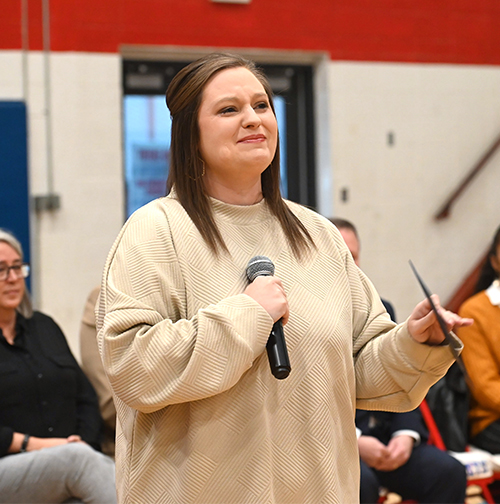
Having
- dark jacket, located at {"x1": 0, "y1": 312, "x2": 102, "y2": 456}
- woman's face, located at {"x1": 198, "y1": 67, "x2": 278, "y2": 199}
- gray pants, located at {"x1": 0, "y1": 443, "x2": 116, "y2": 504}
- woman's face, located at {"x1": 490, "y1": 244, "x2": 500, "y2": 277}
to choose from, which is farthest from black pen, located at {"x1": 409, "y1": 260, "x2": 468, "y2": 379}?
woman's face, located at {"x1": 490, "y1": 244, "x2": 500, "y2": 277}

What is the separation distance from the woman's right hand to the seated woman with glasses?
59.9 inches

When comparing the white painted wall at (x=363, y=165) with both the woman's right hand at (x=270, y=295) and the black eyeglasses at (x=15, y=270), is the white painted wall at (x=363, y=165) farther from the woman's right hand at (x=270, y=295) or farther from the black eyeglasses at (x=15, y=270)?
the woman's right hand at (x=270, y=295)

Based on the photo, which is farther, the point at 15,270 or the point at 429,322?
the point at 15,270

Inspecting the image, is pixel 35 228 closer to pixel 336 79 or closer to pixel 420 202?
pixel 336 79

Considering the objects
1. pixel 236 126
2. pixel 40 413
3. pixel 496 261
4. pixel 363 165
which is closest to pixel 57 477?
pixel 40 413

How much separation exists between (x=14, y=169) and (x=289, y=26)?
1.92 meters

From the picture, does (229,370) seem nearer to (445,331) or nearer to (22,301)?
(445,331)

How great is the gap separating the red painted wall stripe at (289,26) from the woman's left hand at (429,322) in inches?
134

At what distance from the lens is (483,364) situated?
3357mm

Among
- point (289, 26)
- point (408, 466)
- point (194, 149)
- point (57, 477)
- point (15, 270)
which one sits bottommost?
point (408, 466)

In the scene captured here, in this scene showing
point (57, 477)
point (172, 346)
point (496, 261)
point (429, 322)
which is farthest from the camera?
point (496, 261)

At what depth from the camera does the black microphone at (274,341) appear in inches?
49.1

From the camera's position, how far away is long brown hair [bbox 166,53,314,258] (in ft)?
4.83

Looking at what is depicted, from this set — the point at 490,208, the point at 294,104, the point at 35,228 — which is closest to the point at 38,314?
the point at 35,228
